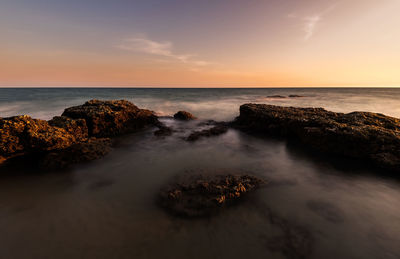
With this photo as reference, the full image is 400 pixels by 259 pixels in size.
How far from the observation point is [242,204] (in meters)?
4.50

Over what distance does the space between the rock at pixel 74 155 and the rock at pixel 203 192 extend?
4373mm

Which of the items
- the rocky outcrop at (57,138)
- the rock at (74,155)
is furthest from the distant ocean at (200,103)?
the rock at (74,155)

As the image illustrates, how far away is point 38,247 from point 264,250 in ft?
15.7

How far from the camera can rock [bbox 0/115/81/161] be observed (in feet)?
20.1

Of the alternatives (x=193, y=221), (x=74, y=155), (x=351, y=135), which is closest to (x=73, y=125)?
(x=74, y=155)

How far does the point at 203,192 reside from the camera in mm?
4762

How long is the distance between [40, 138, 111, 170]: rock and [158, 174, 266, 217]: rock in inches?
172

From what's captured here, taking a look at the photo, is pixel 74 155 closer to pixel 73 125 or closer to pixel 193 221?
pixel 73 125

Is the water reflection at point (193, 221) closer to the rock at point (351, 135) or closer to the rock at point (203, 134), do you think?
the rock at point (351, 135)

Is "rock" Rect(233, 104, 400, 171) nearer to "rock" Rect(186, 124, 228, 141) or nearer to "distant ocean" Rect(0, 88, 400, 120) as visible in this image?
"rock" Rect(186, 124, 228, 141)

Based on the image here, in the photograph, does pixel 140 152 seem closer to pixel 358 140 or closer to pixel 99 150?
pixel 99 150

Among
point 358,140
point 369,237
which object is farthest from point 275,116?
point 369,237

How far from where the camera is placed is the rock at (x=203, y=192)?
4250 millimetres

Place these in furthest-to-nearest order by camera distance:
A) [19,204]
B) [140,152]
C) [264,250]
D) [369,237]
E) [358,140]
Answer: [140,152] → [358,140] → [19,204] → [369,237] → [264,250]
